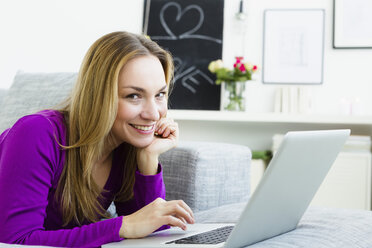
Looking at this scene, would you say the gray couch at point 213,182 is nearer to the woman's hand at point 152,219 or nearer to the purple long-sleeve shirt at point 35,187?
the woman's hand at point 152,219

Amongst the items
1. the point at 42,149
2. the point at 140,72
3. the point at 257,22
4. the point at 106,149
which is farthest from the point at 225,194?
the point at 257,22

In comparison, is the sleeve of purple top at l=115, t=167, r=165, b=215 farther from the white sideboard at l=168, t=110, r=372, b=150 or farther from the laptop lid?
the white sideboard at l=168, t=110, r=372, b=150

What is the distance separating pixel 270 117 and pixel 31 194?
8.32 feet

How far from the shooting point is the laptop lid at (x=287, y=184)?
2.73 ft

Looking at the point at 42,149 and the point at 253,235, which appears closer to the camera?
the point at 253,235

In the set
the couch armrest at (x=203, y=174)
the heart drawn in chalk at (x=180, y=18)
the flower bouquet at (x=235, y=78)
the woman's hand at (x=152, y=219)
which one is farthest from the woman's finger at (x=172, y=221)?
the heart drawn in chalk at (x=180, y=18)

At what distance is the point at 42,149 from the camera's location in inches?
43.2

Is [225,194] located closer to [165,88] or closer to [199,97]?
[165,88]

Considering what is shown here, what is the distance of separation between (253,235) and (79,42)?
3191 mm

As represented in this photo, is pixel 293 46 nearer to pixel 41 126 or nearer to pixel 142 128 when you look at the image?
pixel 142 128

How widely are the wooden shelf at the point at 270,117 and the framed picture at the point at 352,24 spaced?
661mm

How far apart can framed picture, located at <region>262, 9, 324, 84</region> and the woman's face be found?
8.66 ft

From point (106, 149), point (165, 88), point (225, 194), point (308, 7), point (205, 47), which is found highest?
point (308, 7)

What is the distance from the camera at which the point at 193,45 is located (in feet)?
12.6
